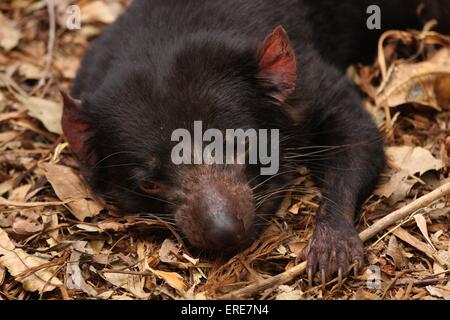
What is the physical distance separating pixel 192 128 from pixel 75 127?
0.72 m

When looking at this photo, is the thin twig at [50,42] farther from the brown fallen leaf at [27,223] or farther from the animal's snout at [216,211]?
the animal's snout at [216,211]

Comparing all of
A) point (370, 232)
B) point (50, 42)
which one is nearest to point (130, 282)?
point (370, 232)

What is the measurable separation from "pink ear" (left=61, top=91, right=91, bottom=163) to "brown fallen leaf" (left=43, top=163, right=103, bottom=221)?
0.73 feet

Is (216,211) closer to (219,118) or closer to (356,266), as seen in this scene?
(219,118)

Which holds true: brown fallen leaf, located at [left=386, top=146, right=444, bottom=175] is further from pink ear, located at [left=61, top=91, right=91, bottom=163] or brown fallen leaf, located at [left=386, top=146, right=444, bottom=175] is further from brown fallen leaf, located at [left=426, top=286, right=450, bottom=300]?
pink ear, located at [left=61, top=91, right=91, bottom=163]

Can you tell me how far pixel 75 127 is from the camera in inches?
157

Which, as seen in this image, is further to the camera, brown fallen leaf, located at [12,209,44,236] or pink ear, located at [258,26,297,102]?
brown fallen leaf, located at [12,209,44,236]

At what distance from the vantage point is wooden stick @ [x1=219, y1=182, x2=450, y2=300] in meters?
3.35

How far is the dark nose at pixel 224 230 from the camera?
3.39m

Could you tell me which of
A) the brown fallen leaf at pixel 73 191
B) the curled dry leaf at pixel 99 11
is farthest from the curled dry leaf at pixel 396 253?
the curled dry leaf at pixel 99 11

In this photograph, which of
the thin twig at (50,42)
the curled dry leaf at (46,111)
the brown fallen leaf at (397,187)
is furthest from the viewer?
the thin twig at (50,42)

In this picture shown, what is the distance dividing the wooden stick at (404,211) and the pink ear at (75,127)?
150cm
